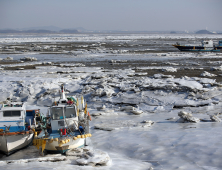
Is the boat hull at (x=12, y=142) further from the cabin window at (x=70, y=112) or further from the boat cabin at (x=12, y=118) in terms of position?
the cabin window at (x=70, y=112)

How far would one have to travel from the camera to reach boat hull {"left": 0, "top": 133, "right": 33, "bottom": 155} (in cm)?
1058

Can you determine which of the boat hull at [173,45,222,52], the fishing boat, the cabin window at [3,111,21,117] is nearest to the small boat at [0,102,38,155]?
the cabin window at [3,111,21,117]

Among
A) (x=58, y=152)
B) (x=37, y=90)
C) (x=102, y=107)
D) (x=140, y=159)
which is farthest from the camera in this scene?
(x=37, y=90)

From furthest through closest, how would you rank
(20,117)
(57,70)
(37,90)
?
(57,70), (37,90), (20,117)

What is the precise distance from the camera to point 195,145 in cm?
973

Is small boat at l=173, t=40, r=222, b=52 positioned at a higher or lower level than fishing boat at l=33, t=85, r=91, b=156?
higher

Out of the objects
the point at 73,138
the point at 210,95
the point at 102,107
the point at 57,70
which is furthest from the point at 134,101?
the point at 57,70

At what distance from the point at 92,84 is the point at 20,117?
831cm

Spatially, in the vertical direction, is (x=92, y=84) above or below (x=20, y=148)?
above

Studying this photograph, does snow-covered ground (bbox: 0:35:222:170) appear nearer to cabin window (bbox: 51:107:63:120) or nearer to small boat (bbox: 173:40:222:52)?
cabin window (bbox: 51:107:63:120)

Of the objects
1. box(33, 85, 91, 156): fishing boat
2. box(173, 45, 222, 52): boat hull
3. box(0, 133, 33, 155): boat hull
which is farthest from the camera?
box(173, 45, 222, 52): boat hull

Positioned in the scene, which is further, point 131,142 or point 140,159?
point 131,142

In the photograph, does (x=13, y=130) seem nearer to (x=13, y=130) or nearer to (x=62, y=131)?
(x=13, y=130)

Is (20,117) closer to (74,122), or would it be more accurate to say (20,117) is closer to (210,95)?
(74,122)
